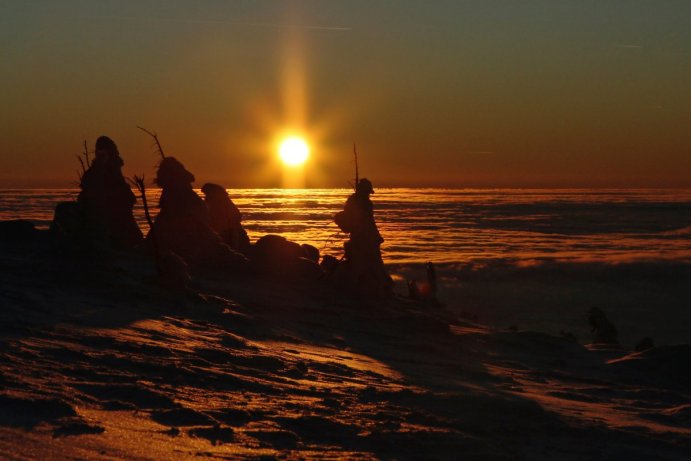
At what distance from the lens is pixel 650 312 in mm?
51969

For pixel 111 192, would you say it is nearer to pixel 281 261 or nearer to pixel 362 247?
pixel 281 261

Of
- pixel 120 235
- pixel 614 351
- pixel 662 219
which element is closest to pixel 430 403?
pixel 614 351

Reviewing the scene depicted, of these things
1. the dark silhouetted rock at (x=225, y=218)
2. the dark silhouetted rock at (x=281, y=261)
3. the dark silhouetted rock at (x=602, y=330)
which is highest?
the dark silhouetted rock at (x=225, y=218)

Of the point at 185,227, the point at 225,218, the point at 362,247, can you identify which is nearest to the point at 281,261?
the point at 362,247

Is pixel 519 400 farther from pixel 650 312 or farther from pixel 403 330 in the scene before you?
pixel 650 312

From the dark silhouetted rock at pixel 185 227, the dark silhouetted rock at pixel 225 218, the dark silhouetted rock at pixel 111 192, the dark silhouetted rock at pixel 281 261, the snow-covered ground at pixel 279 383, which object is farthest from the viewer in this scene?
the dark silhouetted rock at pixel 225 218

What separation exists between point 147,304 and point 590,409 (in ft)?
28.4

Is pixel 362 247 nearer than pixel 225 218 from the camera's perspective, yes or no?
Yes

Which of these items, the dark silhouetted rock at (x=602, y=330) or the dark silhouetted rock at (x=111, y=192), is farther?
the dark silhouetted rock at (x=602, y=330)

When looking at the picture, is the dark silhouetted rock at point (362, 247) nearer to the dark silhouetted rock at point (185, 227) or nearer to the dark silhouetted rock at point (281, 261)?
the dark silhouetted rock at point (281, 261)

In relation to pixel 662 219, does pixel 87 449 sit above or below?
below

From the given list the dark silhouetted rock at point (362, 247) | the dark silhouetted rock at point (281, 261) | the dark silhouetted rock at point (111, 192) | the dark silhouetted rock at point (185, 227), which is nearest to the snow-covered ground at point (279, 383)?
the dark silhouetted rock at point (362, 247)

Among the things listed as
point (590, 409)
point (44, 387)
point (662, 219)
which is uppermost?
point (662, 219)

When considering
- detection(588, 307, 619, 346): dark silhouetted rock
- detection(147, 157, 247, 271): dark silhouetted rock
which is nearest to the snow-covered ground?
detection(147, 157, 247, 271): dark silhouetted rock
